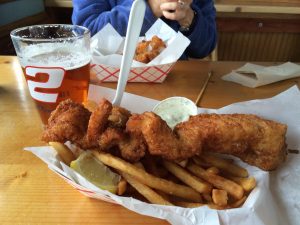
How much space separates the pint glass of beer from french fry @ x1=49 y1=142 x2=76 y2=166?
0.26 metres

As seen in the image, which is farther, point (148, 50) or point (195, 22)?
point (195, 22)

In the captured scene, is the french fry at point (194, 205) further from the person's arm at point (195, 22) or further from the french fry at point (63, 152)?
the person's arm at point (195, 22)

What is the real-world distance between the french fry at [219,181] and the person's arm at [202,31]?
1.12 meters

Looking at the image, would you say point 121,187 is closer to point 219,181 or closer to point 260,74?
point 219,181

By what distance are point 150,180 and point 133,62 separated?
665 mm

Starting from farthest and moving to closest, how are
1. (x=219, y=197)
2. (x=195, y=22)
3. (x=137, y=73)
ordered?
(x=195, y=22) → (x=137, y=73) → (x=219, y=197)

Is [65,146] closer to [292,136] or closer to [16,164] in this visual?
[16,164]

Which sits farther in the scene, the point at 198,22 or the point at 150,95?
the point at 198,22

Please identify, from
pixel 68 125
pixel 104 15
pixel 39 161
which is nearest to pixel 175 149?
pixel 68 125

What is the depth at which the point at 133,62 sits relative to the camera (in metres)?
1.21

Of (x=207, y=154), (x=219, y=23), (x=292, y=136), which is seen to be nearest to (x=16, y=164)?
(x=207, y=154)

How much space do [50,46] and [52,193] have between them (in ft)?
1.34

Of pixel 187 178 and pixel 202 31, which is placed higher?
pixel 187 178

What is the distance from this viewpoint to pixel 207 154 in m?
0.73
